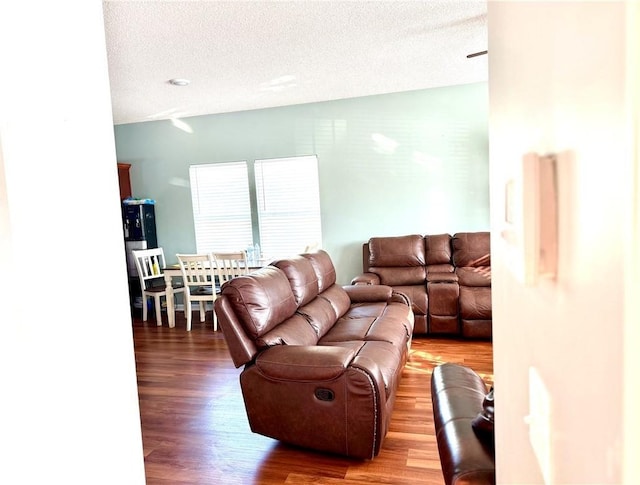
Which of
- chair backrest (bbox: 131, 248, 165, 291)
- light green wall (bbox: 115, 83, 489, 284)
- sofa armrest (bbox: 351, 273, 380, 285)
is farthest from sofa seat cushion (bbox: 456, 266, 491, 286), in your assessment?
chair backrest (bbox: 131, 248, 165, 291)

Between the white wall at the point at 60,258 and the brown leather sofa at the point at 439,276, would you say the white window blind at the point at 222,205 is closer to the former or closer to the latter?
the brown leather sofa at the point at 439,276

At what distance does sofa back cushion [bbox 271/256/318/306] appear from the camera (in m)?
2.87

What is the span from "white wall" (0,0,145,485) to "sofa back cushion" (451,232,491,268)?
3.70 metres

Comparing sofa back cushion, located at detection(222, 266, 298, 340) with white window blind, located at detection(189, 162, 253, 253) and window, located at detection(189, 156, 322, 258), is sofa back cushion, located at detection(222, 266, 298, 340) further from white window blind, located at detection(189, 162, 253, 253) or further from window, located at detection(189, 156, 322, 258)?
white window blind, located at detection(189, 162, 253, 253)

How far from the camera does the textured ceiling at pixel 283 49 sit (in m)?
2.85

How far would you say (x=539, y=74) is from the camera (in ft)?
1.39

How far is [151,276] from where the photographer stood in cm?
538

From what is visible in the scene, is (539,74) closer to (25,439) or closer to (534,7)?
(534,7)

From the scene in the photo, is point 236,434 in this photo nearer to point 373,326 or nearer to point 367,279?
point 373,326

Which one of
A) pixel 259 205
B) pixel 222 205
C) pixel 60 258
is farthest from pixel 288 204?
pixel 60 258

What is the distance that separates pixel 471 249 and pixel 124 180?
459 cm

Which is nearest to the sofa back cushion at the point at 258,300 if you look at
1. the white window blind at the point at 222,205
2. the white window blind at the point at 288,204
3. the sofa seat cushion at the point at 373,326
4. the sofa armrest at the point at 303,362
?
the sofa armrest at the point at 303,362

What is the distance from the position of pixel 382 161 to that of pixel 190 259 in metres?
2.56

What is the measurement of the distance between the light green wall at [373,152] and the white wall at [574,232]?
14.8 feet
